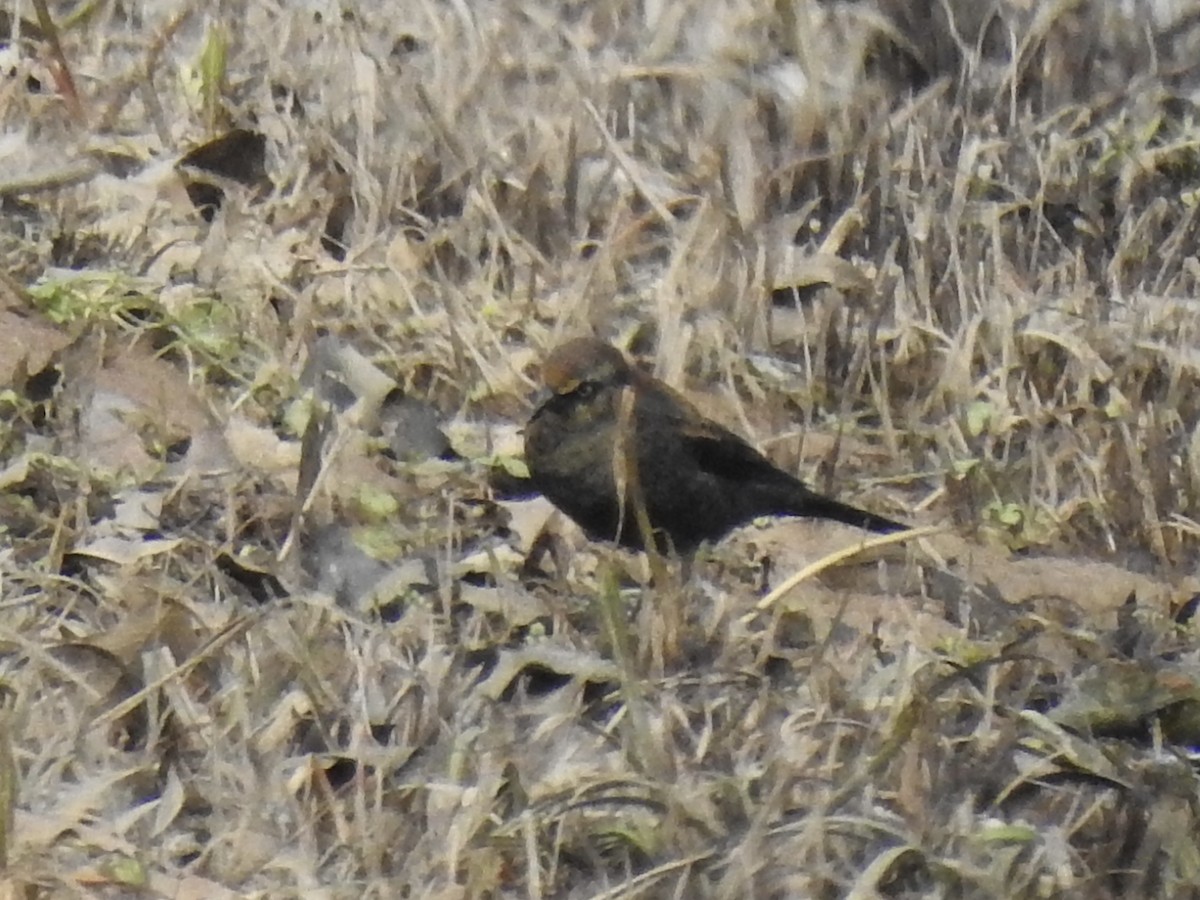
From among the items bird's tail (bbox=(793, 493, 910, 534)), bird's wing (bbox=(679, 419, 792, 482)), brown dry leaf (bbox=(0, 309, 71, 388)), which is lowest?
bird's tail (bbox=(793, 493, 910, 534))

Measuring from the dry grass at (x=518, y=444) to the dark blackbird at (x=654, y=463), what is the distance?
0.09m

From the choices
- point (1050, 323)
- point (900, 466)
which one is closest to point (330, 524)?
point (900, 466)

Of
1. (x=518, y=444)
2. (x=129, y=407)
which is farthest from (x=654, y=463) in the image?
(x=129, y=407)

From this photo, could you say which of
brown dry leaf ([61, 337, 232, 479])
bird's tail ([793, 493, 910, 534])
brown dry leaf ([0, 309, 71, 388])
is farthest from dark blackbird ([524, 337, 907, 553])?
brown dry leaf ([0, 309, 71, 388])

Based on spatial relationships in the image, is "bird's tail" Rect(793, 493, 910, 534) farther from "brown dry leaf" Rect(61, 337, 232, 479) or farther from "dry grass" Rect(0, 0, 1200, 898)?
"brown dry leaf" Rect(61, 337, 232, 479)

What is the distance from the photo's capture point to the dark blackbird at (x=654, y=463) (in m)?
3.85

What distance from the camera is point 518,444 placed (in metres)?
4.16

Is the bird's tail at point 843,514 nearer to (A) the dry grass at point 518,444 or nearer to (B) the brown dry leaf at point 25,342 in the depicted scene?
(A) the dry grass at point 518,444

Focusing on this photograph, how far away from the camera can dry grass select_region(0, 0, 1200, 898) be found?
304 cm

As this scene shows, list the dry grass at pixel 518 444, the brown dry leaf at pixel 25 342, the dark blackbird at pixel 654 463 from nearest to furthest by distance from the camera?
the dry grass at pixel 518 444 < the dark blackbird at pixel 654 463 < the brown dry leaf at pixel 25 342

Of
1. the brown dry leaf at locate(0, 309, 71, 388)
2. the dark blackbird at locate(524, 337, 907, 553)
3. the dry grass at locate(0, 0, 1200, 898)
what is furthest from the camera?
the brown dry leaf at locate(0, 309, 71, 388)

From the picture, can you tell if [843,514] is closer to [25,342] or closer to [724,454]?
[724,454]

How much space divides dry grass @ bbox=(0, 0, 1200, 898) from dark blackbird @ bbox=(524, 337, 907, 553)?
0.28 feet

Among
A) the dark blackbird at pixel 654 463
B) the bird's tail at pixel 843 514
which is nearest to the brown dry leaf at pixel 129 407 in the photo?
the dark blackbird at pixel 654 463
